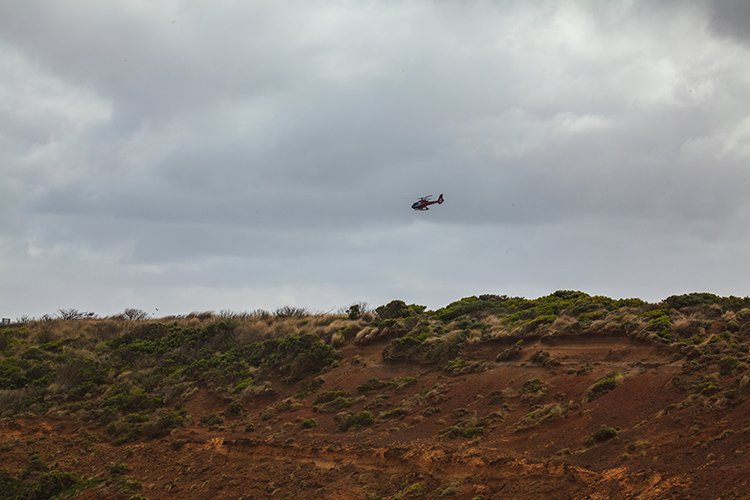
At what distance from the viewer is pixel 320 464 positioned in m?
24.9

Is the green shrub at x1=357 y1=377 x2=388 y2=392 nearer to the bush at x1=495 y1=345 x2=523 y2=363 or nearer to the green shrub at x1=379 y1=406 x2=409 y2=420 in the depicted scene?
the green shrub at x1=379 y1=406 x2=409 y2=420

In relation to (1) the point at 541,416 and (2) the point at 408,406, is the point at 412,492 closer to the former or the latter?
(1) the point at 541,416

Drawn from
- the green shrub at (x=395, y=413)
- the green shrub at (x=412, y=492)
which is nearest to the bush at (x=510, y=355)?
the green shrub at (x=395, y=413)

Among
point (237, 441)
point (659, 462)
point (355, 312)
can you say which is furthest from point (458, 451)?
point (355, 312)

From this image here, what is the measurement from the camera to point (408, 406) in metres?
28.8

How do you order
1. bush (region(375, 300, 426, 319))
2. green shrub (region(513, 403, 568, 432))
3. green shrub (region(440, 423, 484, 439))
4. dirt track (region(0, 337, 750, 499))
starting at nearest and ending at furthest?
dirt track (region(0, 337, 750, 499)), green shrub (region(513, 403, 568, 432)), green shrub (region(440, 423, 484, 439)), bush (region(375, 300, 426, 319))

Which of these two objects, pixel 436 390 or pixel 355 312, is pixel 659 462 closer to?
pixel 436 390

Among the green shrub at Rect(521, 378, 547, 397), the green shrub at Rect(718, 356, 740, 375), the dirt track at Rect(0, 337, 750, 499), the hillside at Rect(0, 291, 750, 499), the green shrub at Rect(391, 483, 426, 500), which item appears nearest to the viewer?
the dirt track at Rect(0, 337, 750, 499)

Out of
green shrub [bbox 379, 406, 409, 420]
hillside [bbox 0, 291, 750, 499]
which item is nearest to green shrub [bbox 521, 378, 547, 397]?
hillside [bbox 0, 291, 750, 499]

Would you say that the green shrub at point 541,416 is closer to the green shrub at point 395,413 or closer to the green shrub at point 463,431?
the green shrub at point 463,431

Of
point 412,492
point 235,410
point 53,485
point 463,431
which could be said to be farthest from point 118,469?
point 412,492

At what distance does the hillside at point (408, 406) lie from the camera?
20.0 m

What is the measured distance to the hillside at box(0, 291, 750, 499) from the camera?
1995cm

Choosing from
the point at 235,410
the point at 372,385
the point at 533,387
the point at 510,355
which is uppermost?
the point at 510,355
